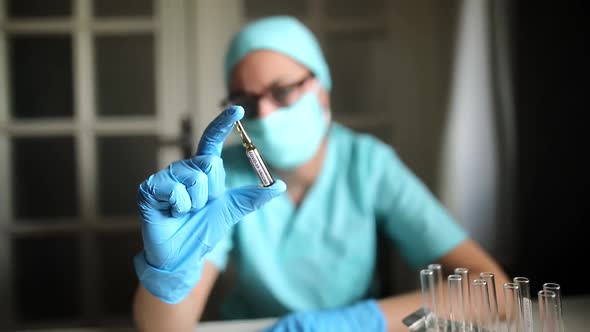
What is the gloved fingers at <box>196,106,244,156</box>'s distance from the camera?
0.59 m

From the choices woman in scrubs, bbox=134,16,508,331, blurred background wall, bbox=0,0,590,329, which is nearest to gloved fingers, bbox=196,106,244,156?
woman in scrubs, bbox=134,16,508,331

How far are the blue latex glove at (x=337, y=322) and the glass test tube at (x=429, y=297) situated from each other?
0.12m

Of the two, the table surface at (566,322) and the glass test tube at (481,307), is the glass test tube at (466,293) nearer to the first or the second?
the glass test tube at (481,307)

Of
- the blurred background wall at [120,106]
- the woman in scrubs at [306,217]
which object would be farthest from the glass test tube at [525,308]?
the blurred background wall at [120,106]

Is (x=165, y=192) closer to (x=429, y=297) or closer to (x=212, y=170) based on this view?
(x=212, y=170)

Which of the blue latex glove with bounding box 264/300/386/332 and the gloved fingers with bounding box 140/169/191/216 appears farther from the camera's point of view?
the blue latex glove with bounding box 264/300/386/332

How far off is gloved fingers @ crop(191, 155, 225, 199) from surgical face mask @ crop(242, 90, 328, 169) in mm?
296

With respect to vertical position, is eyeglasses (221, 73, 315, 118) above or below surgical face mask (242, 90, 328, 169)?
above

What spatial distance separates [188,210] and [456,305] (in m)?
0.40

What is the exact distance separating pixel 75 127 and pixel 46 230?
1.41ft

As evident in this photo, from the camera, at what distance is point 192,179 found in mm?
589

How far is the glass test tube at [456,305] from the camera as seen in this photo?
57 cm

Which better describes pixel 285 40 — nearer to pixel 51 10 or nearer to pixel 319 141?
pixel 319 141

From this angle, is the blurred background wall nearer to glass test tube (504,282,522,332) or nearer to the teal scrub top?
the teal scrub top
